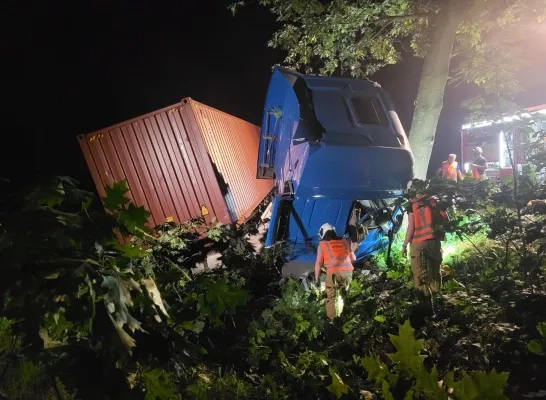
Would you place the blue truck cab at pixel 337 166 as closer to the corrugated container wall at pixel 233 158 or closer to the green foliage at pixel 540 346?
the corrugated container wall at pixel 233 158

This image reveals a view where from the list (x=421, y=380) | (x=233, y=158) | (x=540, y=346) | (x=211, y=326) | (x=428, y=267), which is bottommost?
(x=428, y=267)

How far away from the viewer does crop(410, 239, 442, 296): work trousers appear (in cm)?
439

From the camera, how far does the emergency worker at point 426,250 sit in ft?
14.3

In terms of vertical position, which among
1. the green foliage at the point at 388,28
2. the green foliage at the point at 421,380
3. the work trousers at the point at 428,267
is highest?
the green foliage at the point at 388,28

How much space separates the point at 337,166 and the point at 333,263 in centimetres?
121

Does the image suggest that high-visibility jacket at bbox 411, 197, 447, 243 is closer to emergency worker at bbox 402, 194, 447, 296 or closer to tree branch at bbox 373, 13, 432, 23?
emergency worker at bbox 402, 194, 447, 296

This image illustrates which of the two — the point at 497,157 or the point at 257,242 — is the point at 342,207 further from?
the point at 497,157

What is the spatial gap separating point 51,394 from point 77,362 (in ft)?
5.90

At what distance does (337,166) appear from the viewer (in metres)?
5.01

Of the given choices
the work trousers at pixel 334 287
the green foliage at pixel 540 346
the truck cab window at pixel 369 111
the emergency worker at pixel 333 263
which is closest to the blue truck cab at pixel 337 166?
the truck cab window at pixel 369 111

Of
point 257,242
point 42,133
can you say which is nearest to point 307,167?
point 257,242

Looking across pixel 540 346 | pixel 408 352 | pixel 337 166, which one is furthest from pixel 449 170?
pixel 408 352

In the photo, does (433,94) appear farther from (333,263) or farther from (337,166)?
(333,263)

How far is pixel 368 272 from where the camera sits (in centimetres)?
549
